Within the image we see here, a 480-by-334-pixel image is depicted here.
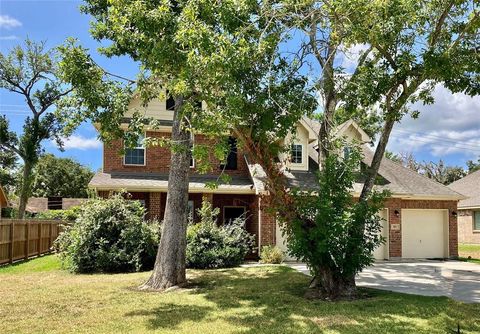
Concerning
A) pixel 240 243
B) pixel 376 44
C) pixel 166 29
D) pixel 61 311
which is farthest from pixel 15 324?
pixel 240 243

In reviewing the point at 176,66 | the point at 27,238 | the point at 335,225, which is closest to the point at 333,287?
the point at 335,225

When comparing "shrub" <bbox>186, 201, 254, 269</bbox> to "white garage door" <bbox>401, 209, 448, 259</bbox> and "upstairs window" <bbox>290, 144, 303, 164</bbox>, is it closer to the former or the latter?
"upstairs window" <bbox>290, 144, 303, 164</bbox>

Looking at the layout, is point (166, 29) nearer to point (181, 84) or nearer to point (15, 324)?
point (181, 84)

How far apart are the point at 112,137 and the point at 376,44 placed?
722 cm

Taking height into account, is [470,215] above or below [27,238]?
above

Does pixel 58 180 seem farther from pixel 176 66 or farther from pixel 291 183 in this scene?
pixel 176 66

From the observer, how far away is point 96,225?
15.7 meters

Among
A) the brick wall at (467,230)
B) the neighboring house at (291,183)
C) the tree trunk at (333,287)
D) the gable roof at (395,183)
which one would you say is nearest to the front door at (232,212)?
the neighboring house at (291,183)

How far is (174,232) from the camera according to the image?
12.5 m

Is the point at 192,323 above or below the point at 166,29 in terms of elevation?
below

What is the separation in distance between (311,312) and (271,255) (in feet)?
29.5

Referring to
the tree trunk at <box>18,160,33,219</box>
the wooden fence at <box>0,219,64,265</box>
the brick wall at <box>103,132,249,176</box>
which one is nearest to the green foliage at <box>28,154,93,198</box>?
the tree trunk at <box>18,160,33,219</box>

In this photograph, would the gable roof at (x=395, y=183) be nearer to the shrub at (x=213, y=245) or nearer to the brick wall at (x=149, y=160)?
the shrub at (x=213, y=245)

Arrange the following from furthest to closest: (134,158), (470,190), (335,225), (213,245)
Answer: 1. (470,190)
2. (134,158)
3. (213,245)
4. (335,225)
